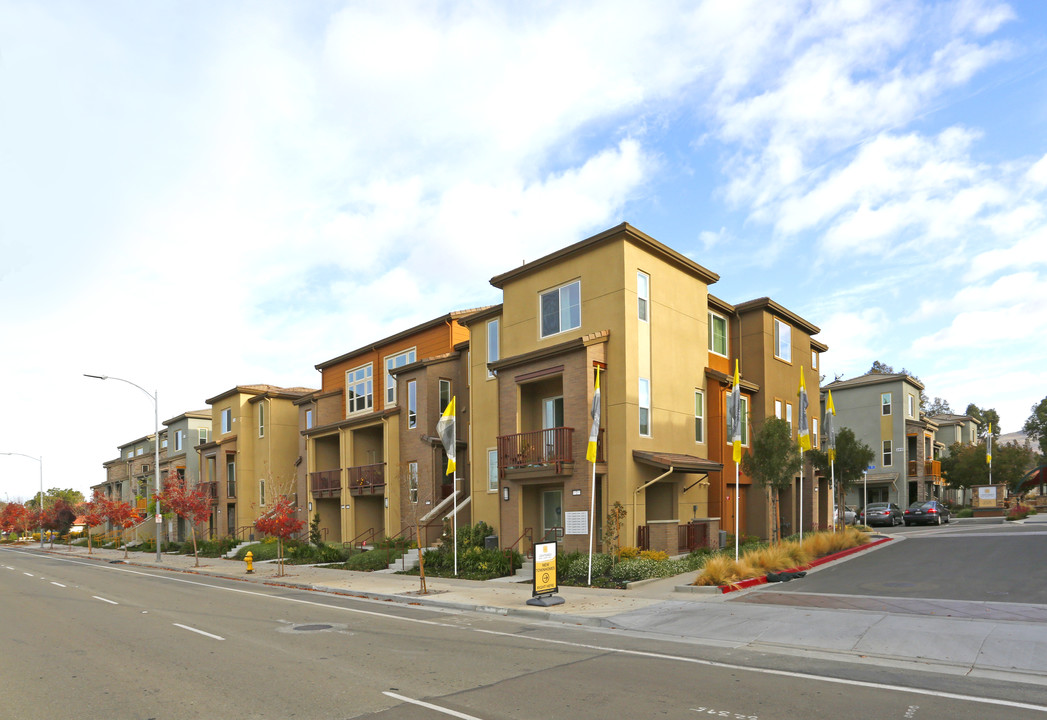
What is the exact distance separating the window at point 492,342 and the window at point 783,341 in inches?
482

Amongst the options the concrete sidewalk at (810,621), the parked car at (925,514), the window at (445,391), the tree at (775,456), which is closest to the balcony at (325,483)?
the window at (445,391)

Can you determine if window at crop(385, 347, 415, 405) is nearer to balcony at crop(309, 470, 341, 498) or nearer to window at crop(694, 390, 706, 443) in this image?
balcony at crop(309, 470, 341, 498)

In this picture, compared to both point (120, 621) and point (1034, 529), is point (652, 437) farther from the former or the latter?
point (1034, 529)

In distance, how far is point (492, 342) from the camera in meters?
28.6

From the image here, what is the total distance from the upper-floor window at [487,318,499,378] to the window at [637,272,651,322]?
6.74m

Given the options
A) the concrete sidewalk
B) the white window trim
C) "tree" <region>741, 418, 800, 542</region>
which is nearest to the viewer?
the concrete sidewalk

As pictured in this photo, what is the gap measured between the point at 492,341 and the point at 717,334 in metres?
9.20

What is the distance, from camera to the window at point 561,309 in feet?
80.2

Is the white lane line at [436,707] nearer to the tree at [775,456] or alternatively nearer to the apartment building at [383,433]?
the tree at [775,456]

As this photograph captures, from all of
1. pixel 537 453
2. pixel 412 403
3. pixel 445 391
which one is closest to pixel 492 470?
pixel 537 453

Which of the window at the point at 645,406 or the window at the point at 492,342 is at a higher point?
the window at the point at 492,342

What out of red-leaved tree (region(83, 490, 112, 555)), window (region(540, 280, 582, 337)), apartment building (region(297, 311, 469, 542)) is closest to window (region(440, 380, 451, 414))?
apartment building (region(297, 311, 469, 542))

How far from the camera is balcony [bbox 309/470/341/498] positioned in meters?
37.5

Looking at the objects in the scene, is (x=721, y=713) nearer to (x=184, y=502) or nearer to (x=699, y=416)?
(x=699, y=416)
